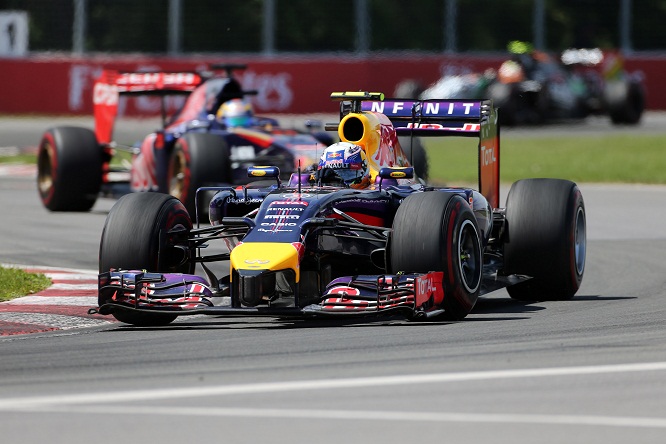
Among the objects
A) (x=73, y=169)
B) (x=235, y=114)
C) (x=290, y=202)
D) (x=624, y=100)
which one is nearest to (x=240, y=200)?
(x=290, y=202)

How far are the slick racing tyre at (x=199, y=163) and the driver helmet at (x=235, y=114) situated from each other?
1.63 metres

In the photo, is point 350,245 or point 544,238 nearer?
point 350,245

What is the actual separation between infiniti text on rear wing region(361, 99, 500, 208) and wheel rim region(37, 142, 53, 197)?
7.57 meters

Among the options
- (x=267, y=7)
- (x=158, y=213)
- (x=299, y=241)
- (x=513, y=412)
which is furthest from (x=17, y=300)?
(x=267, y=7)

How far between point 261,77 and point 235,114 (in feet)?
59.7

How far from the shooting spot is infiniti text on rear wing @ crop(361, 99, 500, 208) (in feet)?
41.1

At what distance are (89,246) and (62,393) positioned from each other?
8.30 meters

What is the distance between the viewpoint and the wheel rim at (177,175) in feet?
58.5

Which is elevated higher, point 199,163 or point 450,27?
point 450,27

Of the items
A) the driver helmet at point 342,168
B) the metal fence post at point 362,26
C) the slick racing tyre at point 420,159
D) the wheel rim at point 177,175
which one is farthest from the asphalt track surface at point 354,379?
the metal fence post at point 362,26

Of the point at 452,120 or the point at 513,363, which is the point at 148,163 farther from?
the point at 513,363

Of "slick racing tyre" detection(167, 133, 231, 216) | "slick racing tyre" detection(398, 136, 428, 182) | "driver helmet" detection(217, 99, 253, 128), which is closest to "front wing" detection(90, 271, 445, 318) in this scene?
"slick racing tyre" detection(398, 136, 428, 182)

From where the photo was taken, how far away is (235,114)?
19625 millimetres

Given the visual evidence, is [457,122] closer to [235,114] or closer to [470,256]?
[470,256]
